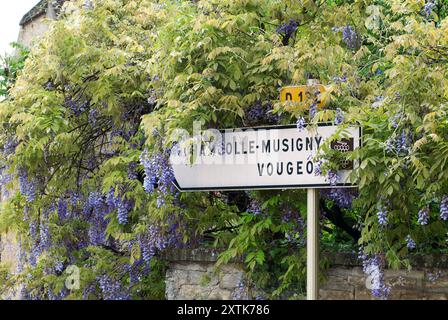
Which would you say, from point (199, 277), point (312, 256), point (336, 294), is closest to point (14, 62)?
point (199, 277)

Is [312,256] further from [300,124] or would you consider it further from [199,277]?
[199,277]

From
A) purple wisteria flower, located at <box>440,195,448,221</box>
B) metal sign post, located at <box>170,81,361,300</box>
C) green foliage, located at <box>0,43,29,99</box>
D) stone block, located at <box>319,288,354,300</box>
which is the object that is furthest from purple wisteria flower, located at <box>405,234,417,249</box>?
green foliage, located at <box>0,43,29,99</box>

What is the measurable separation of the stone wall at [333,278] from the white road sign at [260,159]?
3.25 feet

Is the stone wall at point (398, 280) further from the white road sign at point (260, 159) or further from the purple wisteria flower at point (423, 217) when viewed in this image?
the white road sign at point (260, 159)

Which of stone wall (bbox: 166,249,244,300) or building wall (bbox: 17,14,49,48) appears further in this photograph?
building wall (bbox: 17,14,49,48)

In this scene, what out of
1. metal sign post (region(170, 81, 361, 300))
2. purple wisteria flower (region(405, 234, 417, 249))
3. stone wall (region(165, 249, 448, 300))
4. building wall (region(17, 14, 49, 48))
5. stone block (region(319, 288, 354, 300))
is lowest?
stone block (region(319, 288, 354, 300))

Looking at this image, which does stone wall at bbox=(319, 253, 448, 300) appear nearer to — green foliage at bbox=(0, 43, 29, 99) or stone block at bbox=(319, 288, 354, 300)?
stone block at bbox=(319, 288, 354, 300)

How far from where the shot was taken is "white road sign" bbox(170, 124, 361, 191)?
21.4 ft

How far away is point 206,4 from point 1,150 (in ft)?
10.3

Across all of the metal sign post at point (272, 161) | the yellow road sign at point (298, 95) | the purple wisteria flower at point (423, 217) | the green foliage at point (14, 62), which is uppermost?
the green foliage at point (14, 62)

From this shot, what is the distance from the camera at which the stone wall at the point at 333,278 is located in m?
7.27

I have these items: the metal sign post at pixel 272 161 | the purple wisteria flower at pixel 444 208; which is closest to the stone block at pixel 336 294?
the metal sign post at pixel 272 161

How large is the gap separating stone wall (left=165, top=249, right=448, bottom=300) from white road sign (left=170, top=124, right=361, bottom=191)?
989 millimetres
